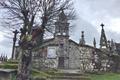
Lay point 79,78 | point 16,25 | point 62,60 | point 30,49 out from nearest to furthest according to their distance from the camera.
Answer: point 30,49 < point 16,25 < point 79,78 < point 62,60

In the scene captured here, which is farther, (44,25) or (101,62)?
(101,62)

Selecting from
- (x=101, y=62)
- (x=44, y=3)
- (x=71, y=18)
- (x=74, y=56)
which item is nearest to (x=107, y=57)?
(x=101, y=62)

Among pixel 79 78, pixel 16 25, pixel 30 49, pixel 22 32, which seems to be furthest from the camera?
pixel 79 78

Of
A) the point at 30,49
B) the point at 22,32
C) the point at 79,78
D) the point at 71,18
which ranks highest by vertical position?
the point at 71,18

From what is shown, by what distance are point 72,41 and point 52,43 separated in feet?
12.3

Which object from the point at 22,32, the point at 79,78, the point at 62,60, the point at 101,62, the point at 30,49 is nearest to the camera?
the point at 30,49

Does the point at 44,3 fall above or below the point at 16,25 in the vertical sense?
above

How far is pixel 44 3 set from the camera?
18.0 metres

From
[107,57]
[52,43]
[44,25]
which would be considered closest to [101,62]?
[107,57]

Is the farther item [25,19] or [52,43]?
[52,43]

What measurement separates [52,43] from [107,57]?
1533 centimetres

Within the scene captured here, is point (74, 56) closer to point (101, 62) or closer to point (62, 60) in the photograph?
point (62, 60)

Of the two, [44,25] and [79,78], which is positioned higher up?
[44,25]

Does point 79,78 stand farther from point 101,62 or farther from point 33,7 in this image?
point 101,62
